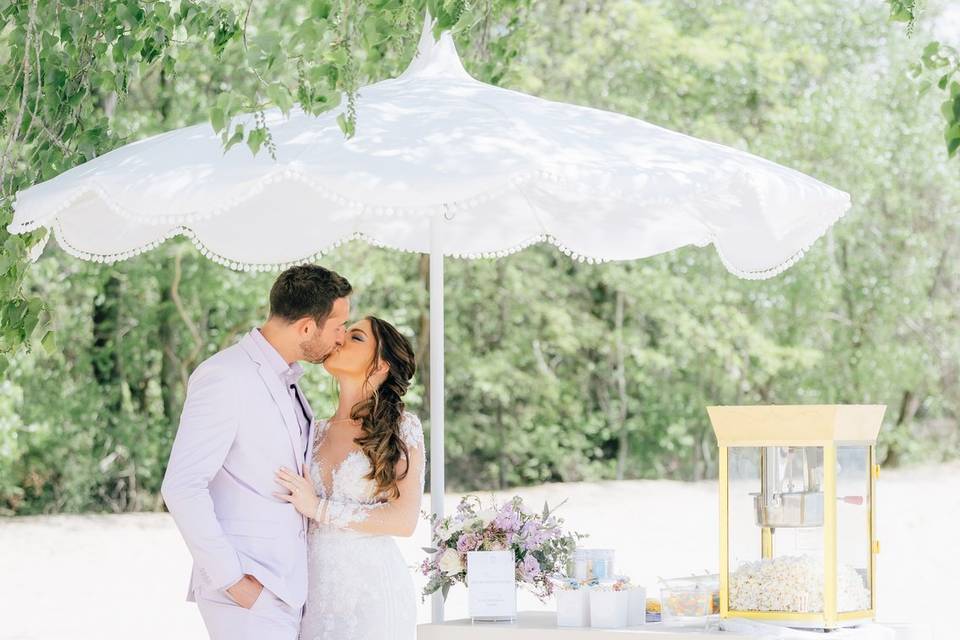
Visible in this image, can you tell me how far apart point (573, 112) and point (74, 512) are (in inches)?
476

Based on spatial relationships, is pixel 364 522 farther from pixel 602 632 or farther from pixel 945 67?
pixel 945 67

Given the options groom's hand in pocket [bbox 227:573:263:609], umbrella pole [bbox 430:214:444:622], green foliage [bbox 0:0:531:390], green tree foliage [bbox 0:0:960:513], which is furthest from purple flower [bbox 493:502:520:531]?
green tree foliage [bbox 0:0:960:513]

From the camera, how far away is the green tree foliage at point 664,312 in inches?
595

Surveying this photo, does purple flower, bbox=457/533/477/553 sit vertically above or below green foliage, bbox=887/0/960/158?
below

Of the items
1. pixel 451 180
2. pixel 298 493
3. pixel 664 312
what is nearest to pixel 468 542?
pixel 298 493

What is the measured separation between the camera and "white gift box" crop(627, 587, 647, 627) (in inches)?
150

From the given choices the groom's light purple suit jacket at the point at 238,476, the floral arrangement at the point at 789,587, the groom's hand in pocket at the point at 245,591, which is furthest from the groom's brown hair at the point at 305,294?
the floral arrangement at the point at 789,587

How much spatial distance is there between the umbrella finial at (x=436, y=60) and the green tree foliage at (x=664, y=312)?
34.1 ft

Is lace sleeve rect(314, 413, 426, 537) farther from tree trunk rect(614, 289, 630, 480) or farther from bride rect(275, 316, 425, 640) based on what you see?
tree trunk rect(614, 289, 630, 480)

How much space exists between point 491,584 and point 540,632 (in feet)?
0.73

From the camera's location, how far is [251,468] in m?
3.56

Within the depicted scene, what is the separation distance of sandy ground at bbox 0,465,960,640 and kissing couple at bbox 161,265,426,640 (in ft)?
20.0

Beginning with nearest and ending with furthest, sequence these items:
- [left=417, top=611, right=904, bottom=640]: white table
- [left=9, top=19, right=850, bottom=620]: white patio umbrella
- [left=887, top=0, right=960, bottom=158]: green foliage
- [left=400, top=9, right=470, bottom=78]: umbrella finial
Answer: [left=887, top=0, right=960, bottom=158]: green foliage → [left=9, top=19, right=850, bottom=620]: white patio umbrella → [left=417, top=611, right=904, bottom=640]: white table → [left=400, top=9, right=470, bottom=78]: umbrella finial

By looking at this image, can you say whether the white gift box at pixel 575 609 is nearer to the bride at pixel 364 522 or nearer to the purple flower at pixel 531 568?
the purple flower at pixel 531 568
